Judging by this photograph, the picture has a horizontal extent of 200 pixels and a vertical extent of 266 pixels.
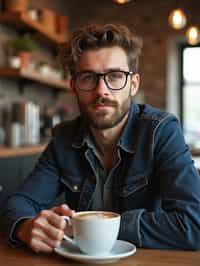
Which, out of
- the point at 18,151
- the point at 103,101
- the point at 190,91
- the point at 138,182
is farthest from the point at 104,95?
the point at 190,91

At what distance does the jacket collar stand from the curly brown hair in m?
0.16

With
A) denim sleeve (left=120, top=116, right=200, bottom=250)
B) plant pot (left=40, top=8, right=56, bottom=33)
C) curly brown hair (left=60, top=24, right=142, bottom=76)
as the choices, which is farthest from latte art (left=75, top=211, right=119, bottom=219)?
plant pot (left=40, top=8, right=56, bottom=33)

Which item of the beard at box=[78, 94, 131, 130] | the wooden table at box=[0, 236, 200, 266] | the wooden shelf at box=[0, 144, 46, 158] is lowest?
the wooden shelf at box=[0, 144, 46, 158]

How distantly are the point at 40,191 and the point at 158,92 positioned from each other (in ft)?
17.3

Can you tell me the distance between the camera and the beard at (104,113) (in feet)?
4.96

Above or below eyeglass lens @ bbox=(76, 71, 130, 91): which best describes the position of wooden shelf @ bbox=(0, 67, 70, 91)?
above

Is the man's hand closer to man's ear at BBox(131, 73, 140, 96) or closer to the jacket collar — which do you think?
the jacket collar

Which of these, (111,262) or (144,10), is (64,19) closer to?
(144,10)

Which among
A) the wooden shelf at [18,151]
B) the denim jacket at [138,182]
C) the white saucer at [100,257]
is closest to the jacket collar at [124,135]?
the denim jacket at [138,182]

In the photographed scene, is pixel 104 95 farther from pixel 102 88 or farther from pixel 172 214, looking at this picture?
pixel 172 214

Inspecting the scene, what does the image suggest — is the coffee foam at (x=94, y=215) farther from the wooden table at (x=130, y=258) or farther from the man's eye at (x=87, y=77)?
the man's eye at (x=87, y=77)

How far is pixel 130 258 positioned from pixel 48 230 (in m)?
0.20

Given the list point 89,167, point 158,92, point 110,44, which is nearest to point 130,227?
point 89,167

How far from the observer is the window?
273 inches
